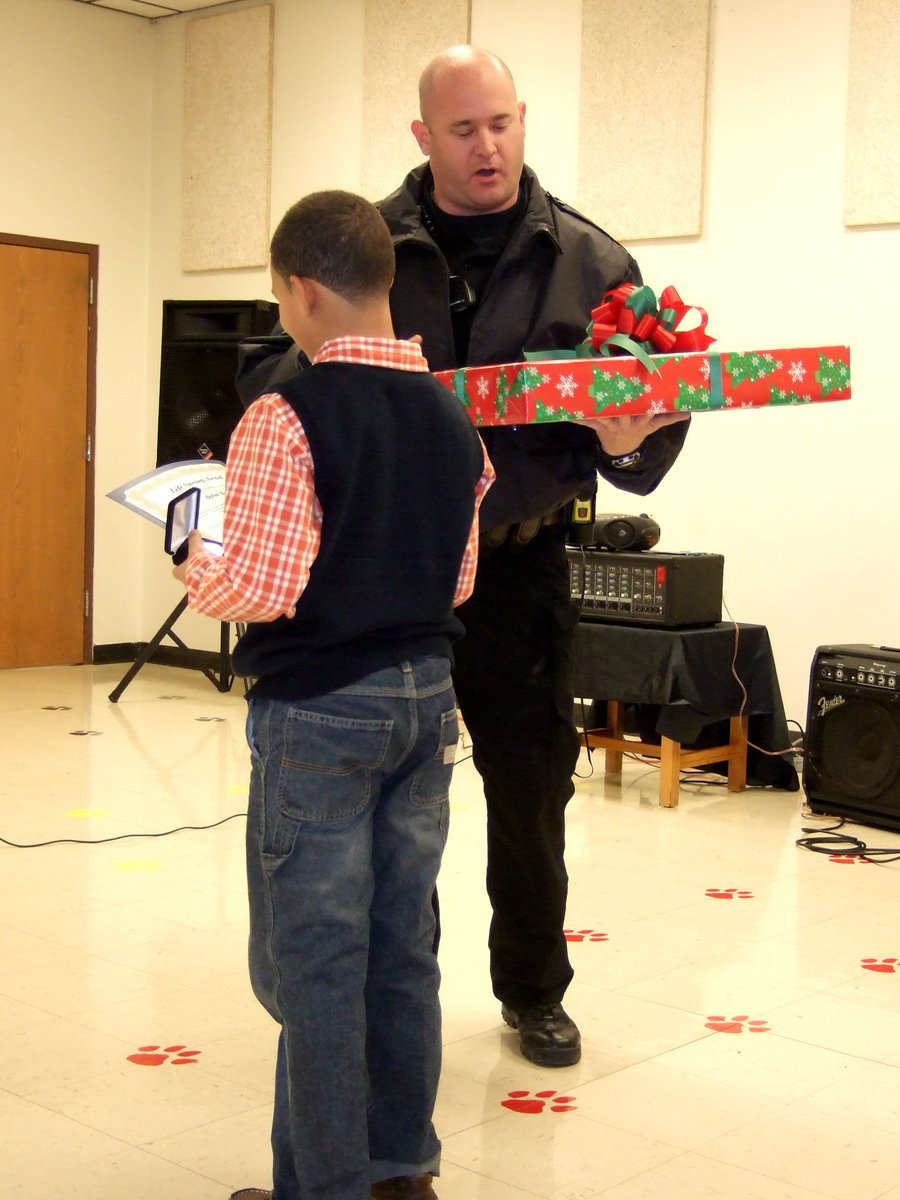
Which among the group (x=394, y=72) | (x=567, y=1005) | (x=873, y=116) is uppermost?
(x=394, y=72)

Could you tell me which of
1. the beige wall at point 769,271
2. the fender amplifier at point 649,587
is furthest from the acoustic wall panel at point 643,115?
the fender amplifier at point 649,587

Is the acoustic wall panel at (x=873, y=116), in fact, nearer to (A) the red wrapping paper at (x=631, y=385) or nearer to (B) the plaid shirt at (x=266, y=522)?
(A) the red wrapping paper at (x=631, y=385)

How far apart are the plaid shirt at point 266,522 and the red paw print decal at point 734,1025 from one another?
1423mm

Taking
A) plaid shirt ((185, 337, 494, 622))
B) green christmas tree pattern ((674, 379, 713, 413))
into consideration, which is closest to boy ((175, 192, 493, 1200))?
plaid shirt ((185, 337, 494, 622))

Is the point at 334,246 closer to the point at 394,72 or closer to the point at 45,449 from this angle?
the point at 394,72

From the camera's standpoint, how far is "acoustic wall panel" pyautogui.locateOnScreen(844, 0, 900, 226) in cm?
487

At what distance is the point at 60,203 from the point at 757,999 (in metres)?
5.80

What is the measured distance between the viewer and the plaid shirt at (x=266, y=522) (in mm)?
1546

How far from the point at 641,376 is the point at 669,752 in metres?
2.70

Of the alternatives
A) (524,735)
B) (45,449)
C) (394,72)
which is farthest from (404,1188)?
(45,449)

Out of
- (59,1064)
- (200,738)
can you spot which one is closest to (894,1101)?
(59,1064)

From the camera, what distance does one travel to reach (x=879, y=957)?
3047 mm

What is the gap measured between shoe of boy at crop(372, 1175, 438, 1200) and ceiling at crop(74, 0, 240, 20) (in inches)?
258

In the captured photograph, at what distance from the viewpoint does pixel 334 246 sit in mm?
1637
